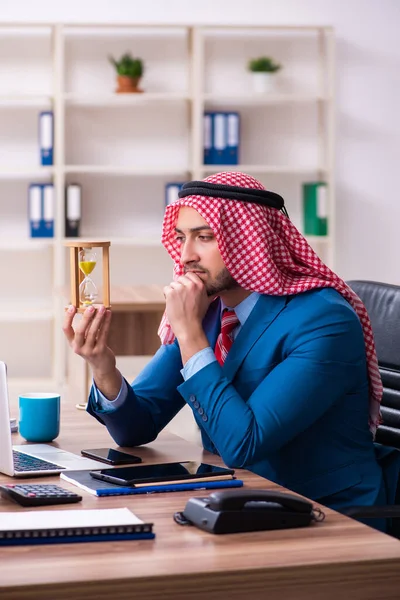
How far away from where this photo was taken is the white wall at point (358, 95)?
6234 millimetres

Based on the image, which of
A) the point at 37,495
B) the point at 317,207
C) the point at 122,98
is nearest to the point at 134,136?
the point at 122,98

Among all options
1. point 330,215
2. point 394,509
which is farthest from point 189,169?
point 394,509

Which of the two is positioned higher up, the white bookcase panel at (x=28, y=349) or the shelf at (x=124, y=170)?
the shelf at (x=124, y=170)

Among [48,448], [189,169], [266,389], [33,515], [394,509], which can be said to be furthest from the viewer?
[189,169]

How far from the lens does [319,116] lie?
6359 millimetres

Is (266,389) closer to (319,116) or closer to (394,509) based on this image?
(394,509)

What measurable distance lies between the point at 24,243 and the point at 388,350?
4.11m

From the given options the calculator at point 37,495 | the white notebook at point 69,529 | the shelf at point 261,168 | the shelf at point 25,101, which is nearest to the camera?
the white notebook at point 69,529

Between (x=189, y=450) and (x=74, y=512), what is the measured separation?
2.13 ft

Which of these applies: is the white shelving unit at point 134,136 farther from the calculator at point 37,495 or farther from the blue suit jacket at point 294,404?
the calculator at point 37,495

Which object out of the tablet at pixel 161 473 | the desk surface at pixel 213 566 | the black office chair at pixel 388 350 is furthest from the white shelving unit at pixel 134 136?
the desk surface at pixel 213 566

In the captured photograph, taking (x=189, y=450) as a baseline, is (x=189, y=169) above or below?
above

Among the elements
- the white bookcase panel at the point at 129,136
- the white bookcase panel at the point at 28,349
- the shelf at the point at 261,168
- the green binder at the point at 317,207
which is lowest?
the white bookcase panel at the point at 28,349

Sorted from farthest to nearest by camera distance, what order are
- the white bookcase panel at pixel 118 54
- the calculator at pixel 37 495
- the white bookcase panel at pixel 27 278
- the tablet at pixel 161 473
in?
the white bookcase panel at pixel 27 278 → the white bookcase panel at pixel 118 54 → the tablet at pixel 161 473 → the calculator at pixel 37 495
